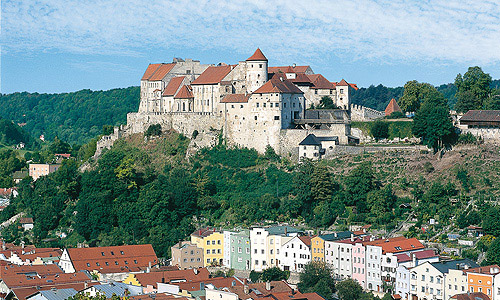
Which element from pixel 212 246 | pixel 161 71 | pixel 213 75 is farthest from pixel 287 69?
pixel 212 246

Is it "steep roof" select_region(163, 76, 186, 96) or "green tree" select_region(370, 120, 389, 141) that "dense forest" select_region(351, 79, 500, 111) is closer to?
"steep roof" select_region(163, 76, 186, 96)

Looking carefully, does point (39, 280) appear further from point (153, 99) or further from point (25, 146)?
point (25, 146)

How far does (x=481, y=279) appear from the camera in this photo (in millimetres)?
53438

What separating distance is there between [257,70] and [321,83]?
6.64m

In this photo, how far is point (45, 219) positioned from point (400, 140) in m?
31.3

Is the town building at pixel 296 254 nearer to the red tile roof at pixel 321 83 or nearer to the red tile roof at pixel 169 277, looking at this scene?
the red tile roof at pixel 169 277

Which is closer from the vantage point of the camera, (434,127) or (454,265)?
(454,265)

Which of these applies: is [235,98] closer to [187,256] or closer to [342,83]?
[342,83]

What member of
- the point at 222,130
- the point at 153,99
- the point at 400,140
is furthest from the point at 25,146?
the point at 400,140

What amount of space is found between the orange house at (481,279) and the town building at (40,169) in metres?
64.5

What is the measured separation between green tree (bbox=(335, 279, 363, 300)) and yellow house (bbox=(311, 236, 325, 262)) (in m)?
5.12

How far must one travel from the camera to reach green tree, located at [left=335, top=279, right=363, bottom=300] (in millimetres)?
56750

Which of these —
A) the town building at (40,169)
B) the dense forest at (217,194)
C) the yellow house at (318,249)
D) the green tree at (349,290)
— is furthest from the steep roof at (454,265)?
the town building at (40,169)

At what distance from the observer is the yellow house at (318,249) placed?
63.2 m
